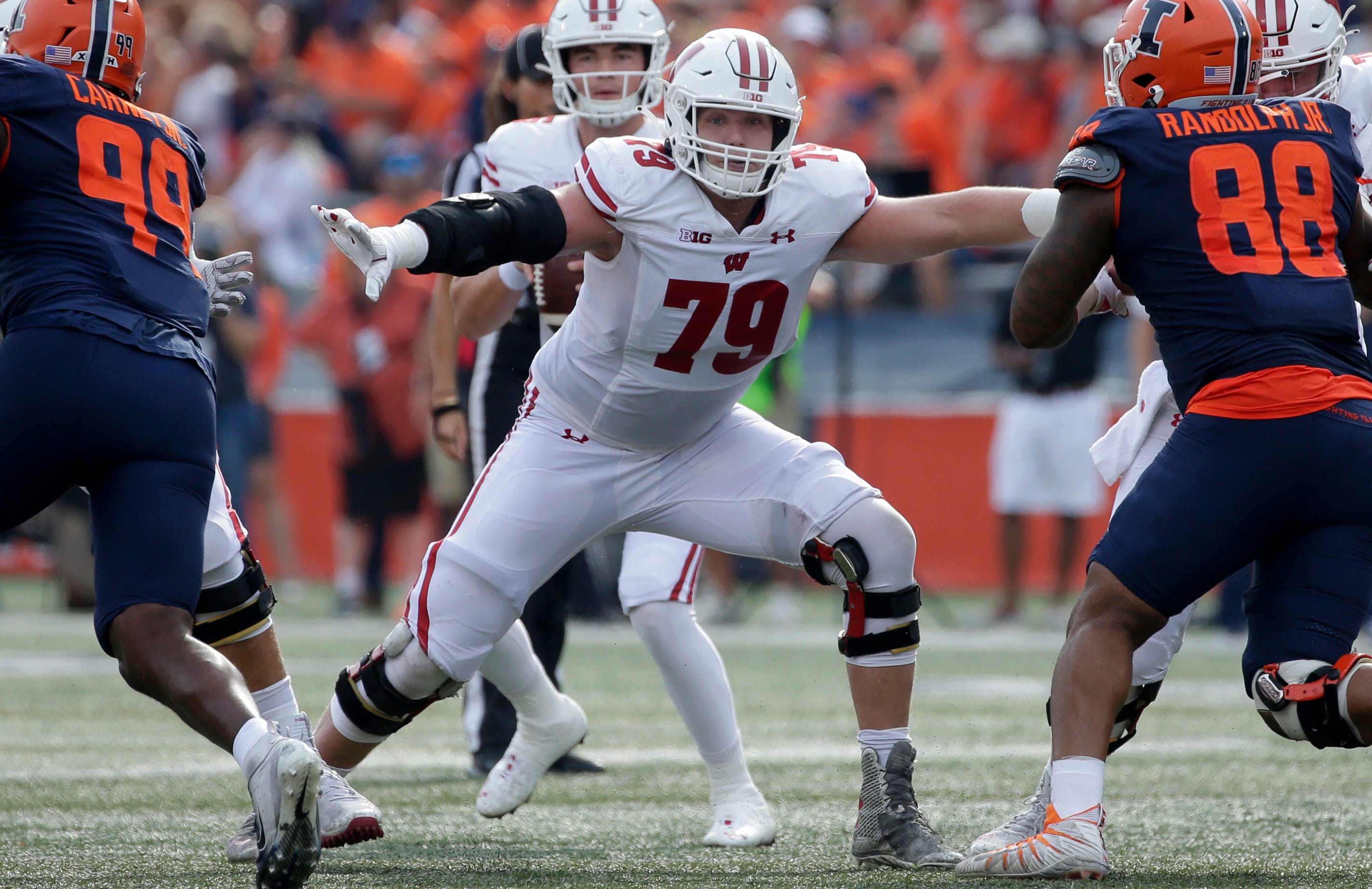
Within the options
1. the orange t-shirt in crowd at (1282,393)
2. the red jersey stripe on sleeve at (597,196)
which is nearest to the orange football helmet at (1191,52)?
the orange t-shirt in crowd at (1282,393)

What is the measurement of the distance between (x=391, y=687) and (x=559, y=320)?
125 cm

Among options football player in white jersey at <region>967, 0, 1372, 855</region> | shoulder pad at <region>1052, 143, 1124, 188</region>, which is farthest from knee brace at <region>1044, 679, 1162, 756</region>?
shoulder pad at <region>1052, 143, 1124, 188</region>

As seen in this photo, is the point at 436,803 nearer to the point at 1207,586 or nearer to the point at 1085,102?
the point at 1207,586

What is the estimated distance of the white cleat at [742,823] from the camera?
4082 mm

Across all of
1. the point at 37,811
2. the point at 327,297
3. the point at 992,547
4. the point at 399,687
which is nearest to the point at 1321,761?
the point at 399,687

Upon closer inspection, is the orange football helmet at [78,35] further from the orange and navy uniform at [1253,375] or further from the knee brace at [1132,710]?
the knee brace at [1132,710]

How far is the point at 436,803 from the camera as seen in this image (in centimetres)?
476

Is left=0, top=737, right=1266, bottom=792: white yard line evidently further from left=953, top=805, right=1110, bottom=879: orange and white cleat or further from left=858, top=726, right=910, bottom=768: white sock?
left=953, top=805, right=1110, bottom=879: orange and white cleat

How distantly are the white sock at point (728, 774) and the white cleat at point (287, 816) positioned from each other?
1.38 meters

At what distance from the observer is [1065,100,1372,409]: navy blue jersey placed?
132 inches

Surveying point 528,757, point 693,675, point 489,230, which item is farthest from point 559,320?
point 489,230

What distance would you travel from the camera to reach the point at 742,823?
13.6ft

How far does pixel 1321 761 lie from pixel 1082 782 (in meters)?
2.24

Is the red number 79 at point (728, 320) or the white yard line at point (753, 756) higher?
the red number 79 at point (728, 320)
